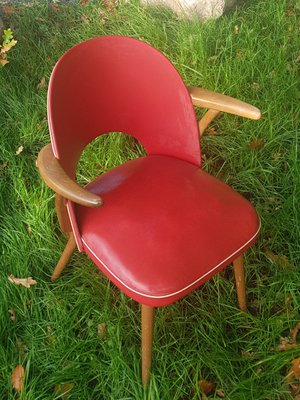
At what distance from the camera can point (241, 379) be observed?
5.43ft

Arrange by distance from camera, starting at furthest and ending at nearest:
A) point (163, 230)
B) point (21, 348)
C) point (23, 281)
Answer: point (23, 281) < point (21, 348) < point (163, 230)

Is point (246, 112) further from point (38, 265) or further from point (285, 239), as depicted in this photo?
point (38, 265)

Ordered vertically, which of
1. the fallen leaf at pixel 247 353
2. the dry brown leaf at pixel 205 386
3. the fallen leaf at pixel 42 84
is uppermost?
the fallen leaf at pixel 42 84

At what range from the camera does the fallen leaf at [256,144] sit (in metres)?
2.30

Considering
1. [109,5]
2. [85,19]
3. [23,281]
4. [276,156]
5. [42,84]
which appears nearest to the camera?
[23,281]

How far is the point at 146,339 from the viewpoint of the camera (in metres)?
1.50

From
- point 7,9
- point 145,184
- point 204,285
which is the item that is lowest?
point 204,285

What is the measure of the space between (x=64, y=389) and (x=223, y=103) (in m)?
1.20

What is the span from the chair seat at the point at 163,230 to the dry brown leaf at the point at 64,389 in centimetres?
52

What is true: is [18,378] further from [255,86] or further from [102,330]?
[255,86]

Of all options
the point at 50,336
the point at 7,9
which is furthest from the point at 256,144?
the point at 7,9

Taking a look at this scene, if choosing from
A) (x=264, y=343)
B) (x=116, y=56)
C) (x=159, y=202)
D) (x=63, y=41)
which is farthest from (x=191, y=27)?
(x=264, y=343)

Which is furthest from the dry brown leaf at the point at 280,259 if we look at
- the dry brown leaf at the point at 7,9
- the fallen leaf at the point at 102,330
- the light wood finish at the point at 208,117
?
the dry brown leaf at the point at 7,9

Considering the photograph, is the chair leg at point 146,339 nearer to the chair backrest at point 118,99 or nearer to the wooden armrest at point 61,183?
the wooden armrest at point 61,183
